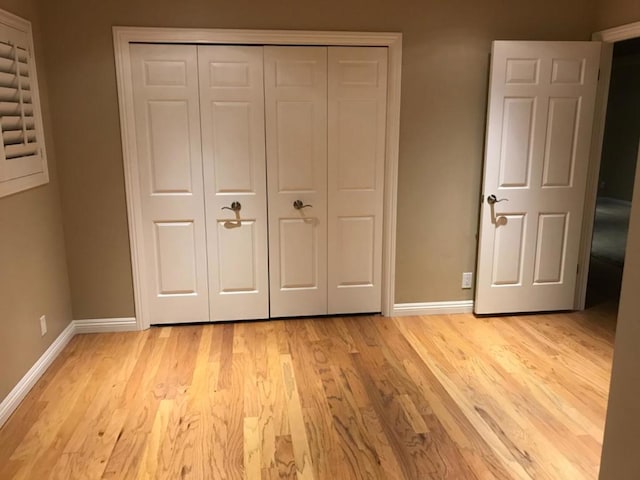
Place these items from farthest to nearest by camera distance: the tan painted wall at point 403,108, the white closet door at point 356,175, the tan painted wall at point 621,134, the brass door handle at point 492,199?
1. the tan painted wall at point 621,134
2. the brass door handle at point 492,199
3. the white closet door at point 356,175
4. the tan painted wall at point 403,108


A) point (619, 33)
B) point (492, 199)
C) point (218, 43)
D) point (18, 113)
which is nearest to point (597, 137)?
point (619, 33)

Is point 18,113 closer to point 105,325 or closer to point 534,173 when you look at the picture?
point 105,325

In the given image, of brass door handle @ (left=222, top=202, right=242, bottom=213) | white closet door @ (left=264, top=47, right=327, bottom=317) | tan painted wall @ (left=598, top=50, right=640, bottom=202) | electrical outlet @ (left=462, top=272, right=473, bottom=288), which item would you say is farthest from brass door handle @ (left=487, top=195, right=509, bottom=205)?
tan painted wall @ (left=598, top=50, right=640, bottom=202)

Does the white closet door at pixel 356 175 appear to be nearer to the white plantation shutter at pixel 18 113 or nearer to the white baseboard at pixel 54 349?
the white baseboard at pixel 54 349

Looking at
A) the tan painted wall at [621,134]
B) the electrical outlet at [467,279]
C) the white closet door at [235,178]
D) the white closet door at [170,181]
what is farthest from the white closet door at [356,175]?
the tan painted wall at [621,134]

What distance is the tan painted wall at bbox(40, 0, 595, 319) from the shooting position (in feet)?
10.8

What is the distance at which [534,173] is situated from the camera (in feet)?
12.4

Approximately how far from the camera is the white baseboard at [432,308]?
3.98 meters

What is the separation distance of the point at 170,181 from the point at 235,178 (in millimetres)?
444

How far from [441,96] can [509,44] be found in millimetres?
552

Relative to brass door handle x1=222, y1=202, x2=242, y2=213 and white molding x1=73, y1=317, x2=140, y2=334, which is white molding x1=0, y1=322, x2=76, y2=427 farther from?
brass door handle x1=222, y1=202, x2=242, y2=213

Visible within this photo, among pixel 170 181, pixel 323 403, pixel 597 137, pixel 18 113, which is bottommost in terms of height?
pixel 323 403

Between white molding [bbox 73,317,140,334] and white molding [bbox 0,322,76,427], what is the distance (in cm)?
5

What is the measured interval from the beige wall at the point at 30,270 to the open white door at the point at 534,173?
9.69ft
